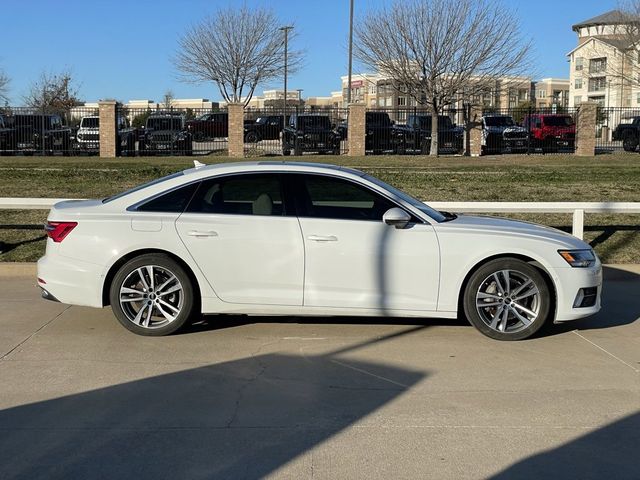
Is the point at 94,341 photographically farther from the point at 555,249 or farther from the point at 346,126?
the point at 346,126

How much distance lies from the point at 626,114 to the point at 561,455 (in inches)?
1609

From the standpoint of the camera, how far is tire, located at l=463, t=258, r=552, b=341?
6539 millimetres

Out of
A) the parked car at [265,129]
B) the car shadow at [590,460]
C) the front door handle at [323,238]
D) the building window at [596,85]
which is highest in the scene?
the building window at [596,85]

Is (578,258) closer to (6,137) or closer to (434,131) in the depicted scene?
(434,131)

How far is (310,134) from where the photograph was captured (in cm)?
3167

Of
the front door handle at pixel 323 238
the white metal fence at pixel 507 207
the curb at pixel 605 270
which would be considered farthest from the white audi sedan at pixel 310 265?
the white metal fence at pixel 507 207

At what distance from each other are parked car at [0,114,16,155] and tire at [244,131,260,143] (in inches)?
403

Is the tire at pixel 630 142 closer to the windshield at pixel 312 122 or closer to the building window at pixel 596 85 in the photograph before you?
the windshield at pixel 312 122

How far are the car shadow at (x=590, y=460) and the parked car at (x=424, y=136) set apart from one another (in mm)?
28115

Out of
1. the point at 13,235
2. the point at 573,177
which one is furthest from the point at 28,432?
the point at 573,177

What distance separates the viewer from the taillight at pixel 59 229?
21.9 ft

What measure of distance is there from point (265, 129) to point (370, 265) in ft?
94.5

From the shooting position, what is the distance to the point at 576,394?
5.36 metres

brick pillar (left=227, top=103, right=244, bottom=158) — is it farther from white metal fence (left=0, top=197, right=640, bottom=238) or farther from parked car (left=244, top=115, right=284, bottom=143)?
white metal fence (left=0, top=197, right=640, bottom=238)
